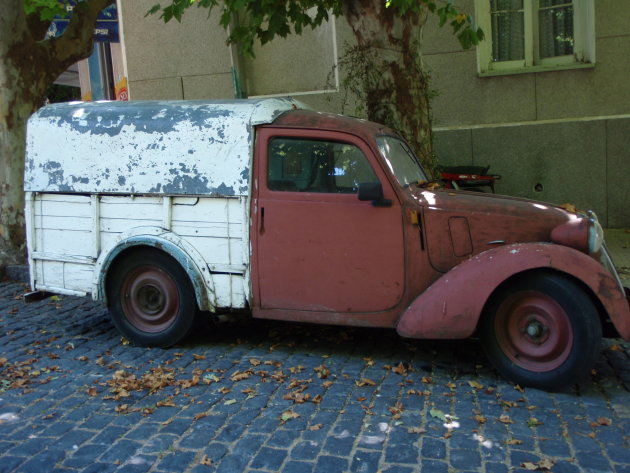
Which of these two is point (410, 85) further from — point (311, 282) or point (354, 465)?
point (354, 465)

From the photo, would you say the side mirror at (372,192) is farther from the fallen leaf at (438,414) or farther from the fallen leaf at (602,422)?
the fallen leaf at (602,422)

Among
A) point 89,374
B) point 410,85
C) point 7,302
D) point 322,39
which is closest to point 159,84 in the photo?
point 322,39

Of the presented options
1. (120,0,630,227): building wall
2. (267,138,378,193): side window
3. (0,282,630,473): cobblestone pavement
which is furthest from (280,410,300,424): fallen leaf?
(120,0,630,227): building wall

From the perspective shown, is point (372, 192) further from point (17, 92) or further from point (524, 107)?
point (524, 107)

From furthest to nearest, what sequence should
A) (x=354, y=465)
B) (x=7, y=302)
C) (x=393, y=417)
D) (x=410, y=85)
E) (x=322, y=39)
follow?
(x=322, y=39) < (x=7, y=302) < (x=410, y=85) < (x=393, y=417) < (x=354, y=465)

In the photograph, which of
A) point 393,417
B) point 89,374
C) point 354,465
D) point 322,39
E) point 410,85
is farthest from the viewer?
point 322,39

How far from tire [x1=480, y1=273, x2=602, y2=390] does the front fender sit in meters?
0.12

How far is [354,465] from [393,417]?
65cm

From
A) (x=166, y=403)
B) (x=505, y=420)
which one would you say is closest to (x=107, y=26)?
(x=166, y=403)

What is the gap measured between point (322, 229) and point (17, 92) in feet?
17.8

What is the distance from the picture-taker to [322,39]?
11.1 m

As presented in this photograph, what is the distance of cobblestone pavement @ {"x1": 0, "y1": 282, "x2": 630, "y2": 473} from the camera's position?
3484 mm

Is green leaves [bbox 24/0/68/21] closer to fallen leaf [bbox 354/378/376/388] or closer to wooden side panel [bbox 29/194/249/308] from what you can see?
wooden side panel [bbox 29/194/249/308]

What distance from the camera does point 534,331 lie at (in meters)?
4.43
